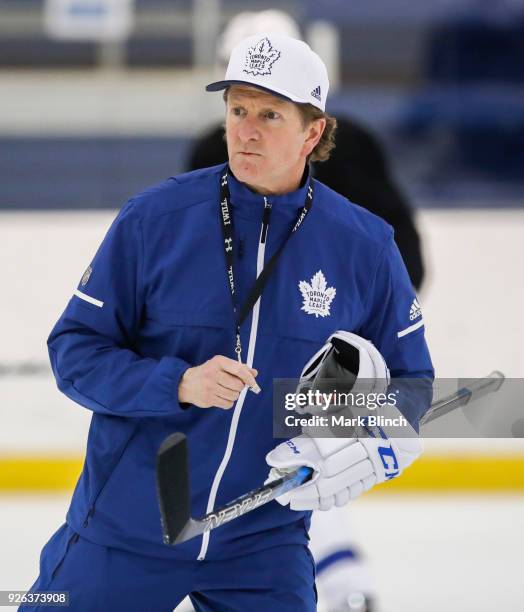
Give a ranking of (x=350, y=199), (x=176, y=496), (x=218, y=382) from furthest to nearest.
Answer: (x=350, y=199) → (x=218, y=382) → (x=176, y=496)

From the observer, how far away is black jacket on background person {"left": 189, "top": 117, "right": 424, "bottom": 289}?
2.88 meters

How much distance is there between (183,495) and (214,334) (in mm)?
344

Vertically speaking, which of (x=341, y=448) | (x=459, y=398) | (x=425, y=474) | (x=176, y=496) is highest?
(x=425, y=474)

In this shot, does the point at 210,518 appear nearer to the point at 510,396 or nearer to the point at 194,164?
the point at 510,396

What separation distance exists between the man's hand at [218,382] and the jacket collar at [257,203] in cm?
26

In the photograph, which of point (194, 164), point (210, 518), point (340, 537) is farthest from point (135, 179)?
point (210, 518)

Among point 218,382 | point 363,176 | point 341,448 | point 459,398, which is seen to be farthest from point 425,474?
point 218,382

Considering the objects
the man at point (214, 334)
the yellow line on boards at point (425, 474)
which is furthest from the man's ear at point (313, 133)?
the yellow line on boards at point (425, 474)

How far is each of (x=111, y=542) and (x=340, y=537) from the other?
87 cm

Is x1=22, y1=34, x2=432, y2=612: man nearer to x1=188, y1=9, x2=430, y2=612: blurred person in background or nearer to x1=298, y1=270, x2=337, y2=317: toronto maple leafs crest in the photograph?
x1=298, y1=270, x2=337, y2=317: toronto maple leafs crest

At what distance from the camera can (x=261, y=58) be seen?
186 cm

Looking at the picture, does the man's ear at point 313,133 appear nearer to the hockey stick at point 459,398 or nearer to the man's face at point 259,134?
the man's face at point 259,134

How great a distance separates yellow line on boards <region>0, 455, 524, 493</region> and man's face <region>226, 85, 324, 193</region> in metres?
2.24

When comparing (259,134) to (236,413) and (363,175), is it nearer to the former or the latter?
(236,413)
